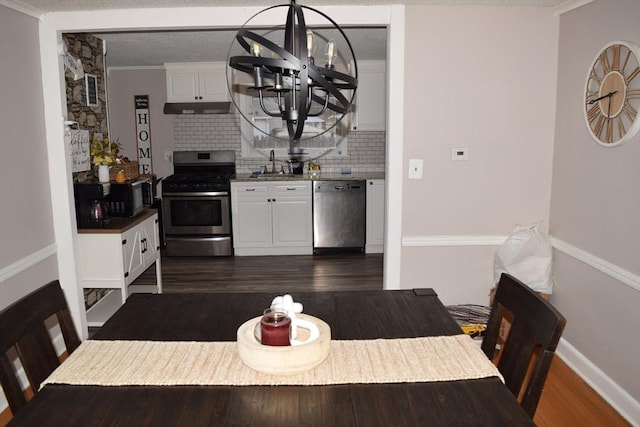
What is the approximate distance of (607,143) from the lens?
2.79 m

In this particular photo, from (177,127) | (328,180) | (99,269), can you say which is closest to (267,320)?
(99,269)

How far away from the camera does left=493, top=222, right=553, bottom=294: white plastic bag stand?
11.0ft

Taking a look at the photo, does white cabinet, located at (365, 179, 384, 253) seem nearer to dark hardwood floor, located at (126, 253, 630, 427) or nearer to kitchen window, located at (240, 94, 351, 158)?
dark hardwood floor, located at (126, 253, 630, 427)

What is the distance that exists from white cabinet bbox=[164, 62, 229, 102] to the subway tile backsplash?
1.29 ft

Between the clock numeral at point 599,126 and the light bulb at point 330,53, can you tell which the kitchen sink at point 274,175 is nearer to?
the clock numeral at point 599,126

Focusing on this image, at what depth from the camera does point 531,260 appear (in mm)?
3365

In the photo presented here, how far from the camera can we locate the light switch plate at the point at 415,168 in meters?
3.38

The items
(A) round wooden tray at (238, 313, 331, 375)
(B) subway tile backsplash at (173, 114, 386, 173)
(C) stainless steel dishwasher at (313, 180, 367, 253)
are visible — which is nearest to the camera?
(A) round wooden tray at (238, 313, 331, 375)

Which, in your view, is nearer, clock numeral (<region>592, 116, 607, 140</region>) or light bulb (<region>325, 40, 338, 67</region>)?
light bulb (<region>325, 40, 338, 67</region>)

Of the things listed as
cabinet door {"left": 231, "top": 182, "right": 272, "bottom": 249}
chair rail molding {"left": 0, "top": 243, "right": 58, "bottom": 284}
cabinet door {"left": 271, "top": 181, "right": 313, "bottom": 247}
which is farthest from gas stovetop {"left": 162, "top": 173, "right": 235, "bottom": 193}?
chair rail molding {"left": 0, "top": 243, "right": 58, "bottom": 284}

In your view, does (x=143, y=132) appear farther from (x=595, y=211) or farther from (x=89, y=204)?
(x=595, y=211)

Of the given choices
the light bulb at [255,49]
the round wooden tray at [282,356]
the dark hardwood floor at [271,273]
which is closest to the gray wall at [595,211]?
the round wooden tray at [282,356]

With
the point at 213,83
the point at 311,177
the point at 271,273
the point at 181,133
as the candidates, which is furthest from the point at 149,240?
the point at 181,133

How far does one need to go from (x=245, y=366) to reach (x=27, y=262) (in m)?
2.14
